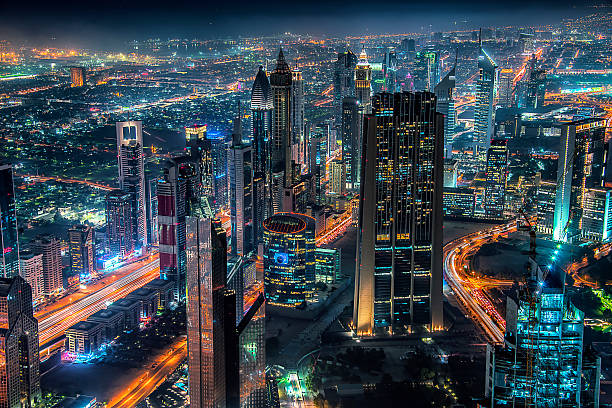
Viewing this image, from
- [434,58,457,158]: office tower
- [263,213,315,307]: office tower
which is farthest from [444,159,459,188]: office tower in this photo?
[263,213,315,307]: office tower

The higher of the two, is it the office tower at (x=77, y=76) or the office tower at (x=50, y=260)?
the office tower at (x=77, y=76)

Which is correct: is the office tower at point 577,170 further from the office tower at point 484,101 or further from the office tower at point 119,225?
the office tower at point 119,225

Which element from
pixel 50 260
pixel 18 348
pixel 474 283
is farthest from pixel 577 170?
pixel 18 348

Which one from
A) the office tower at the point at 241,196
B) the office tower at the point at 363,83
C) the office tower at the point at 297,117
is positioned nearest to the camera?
the office tower at the point at 241,196

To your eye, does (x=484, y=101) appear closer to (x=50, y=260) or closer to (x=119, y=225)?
(x=119, y=225)

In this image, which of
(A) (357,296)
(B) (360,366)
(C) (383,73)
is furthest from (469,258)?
(C) (383,73)

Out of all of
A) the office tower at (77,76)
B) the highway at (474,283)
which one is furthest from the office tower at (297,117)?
the office tower at (77,76)

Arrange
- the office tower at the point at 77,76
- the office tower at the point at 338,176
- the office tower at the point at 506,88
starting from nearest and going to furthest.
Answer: the office tower at the point at 77,76 < the office tower at the point at 338,176 < the office tower at the point at 506,88
